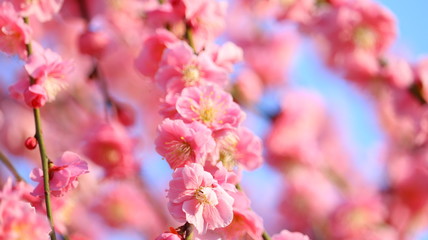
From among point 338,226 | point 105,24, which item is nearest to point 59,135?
point 105,24

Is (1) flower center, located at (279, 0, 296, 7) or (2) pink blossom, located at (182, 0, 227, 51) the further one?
(1) flower center, located at (279, 0, 296, 7)

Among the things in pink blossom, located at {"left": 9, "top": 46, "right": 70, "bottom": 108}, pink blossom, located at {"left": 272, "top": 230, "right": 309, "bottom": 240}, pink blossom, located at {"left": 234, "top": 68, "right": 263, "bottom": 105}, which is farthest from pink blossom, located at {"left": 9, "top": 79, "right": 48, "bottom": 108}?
pink blossom, located at {"left": 234, "top": 68, "right": 263, "bottom": 105}

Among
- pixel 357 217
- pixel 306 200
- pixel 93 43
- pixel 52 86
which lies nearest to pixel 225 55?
pixel 52 86

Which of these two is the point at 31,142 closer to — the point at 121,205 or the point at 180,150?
the point at 180,150

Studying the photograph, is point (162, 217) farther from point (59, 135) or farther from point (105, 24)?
point (105, 24)

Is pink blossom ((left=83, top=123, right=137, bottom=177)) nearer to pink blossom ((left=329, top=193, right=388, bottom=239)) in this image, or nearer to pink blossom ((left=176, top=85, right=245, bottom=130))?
pink blossom ((left=176, top=85, right=245, bottom=130))

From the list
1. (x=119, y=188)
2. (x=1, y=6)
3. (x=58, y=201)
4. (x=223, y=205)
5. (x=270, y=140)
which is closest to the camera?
(x=223, y=205)

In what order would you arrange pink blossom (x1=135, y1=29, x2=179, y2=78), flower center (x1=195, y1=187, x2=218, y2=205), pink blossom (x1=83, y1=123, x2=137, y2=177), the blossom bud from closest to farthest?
1. flower center (x1=195, y1=187, x2=218, y2=205)
2. pink blossom (x1=135, y1=29, x2=179, y2=78)
3. pink blossom (x1=83, y1=123, x2=137, y2=177)
4. the blossom bud
